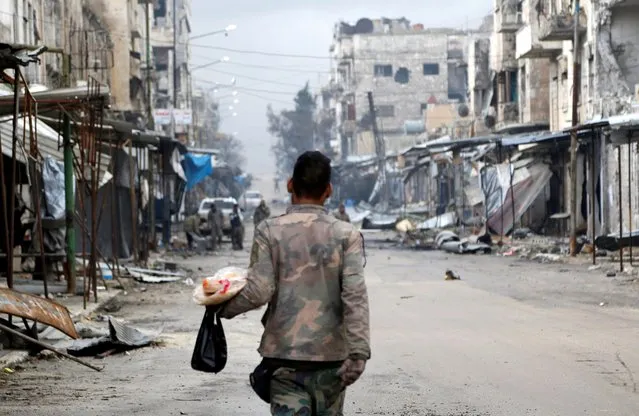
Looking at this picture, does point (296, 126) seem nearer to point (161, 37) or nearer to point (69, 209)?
point (161, 37)

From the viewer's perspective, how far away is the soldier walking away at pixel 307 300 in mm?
5582

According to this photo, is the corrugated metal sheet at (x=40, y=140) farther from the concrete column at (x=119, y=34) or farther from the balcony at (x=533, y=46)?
the concrete column at (x=119, y=34)

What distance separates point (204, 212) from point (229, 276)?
45.0m

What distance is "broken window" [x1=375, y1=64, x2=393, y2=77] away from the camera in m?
115

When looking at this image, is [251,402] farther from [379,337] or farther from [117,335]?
[379,337]

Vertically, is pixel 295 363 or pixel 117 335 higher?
pixel 295 363

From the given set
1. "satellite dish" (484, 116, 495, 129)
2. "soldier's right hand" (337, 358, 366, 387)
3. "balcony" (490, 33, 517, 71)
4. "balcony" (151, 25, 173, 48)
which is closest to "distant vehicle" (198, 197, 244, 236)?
"satellite dish" (484, 116, 495, 129)

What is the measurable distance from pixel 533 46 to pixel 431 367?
119 ft

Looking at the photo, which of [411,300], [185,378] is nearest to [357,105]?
[411,300]

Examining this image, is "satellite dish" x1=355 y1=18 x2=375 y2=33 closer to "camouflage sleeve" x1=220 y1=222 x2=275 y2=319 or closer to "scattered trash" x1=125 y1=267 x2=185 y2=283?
"scattered trash" x1=125 y1=267 x2=185 y2=283

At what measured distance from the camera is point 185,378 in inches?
422

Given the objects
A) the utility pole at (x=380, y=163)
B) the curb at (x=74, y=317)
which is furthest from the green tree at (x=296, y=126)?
the curb at (x=74, y=317)

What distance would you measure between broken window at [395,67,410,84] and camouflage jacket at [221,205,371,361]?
11021 cm

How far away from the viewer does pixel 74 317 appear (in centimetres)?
1585
